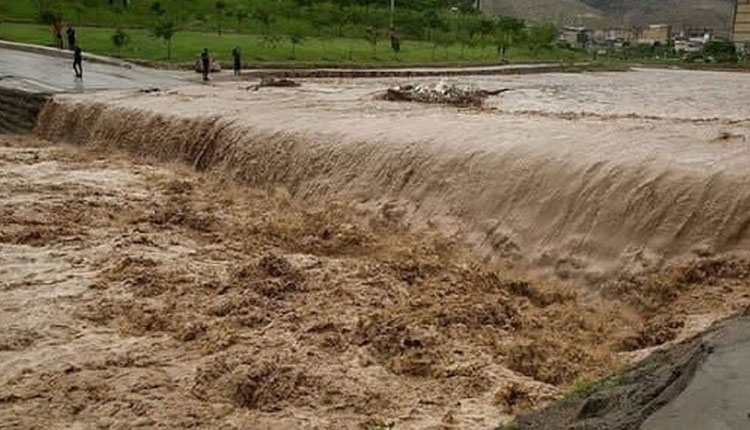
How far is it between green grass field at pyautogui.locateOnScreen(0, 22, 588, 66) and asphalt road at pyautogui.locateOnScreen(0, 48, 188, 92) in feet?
8.01

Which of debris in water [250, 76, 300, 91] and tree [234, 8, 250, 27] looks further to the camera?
tree [234, 8, 250, 27]

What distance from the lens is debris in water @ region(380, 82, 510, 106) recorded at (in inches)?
822

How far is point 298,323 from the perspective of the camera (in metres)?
8.86

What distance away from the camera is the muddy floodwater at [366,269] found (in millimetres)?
7445

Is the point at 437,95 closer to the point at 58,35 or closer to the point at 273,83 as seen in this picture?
the point at 273,83

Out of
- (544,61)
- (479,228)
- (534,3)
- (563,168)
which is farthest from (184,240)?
(534,3)

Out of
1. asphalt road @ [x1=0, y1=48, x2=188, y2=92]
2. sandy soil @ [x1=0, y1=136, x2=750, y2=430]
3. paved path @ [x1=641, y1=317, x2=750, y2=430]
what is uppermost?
asphalt road @ [x1=0, y1=48, x2=188, y2=92]

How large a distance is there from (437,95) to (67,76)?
979 cm

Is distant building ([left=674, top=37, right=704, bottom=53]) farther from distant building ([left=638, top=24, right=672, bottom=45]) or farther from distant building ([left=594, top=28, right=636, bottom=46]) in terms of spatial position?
distant building ([left=638, top=24, right=672, bottom=45])

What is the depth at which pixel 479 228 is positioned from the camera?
11.1 m

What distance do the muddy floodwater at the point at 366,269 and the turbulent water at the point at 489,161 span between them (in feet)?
0.12

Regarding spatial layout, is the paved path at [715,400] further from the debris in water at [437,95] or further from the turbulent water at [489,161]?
the debris in water at [437,95]

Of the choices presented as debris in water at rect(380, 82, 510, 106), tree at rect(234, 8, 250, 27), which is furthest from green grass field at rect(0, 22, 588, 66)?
debris in water at rect(380, 82, 510, 106)

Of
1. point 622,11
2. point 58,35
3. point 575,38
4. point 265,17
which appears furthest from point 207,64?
point 622,11
